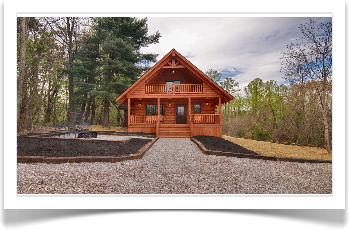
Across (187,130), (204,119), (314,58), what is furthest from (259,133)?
(314,58)

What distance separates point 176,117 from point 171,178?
971 centimetres

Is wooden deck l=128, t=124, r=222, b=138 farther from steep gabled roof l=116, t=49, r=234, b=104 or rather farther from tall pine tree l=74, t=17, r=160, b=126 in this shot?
tall pine tree l=74, t=17, r=160, b=126

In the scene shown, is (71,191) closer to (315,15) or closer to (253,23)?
(253,23)

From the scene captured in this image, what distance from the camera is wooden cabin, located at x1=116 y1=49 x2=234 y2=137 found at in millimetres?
9922

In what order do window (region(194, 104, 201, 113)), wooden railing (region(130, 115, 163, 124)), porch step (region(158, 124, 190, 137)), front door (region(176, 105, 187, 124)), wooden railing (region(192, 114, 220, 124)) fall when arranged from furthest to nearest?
front door (region(176, 105, 187, 124)), window (region(194, 104, 201, 113)), wooden railing (region(130, 115, 163, 124)), wooden railing (region(192, 114, 220, 124)), porch step (region(158, 124, 190, 137))

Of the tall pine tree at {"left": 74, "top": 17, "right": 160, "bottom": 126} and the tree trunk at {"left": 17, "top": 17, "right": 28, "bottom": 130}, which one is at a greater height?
the tall pine tree at {"left": 74, "top": 17, "right": 160, "bottom": 126}

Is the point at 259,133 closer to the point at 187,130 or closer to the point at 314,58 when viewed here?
the point at 187,130

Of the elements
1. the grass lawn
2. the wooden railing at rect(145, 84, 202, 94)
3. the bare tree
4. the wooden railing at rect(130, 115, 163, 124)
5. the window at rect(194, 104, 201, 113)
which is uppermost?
the wooden railing at rect(145, 84, 202, 94)

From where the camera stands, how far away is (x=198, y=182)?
8.85ft

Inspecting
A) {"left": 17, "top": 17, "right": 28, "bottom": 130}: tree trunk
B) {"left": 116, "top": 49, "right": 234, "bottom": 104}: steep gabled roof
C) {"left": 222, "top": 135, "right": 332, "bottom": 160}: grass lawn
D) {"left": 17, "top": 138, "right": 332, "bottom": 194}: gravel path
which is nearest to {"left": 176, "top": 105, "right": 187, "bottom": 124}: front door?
{"left": 116, "top": 49, "right": 234, "bottom": 104}: steep gabled roof

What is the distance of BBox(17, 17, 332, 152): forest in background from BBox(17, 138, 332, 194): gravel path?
112cm

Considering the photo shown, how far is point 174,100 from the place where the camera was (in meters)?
12.1
